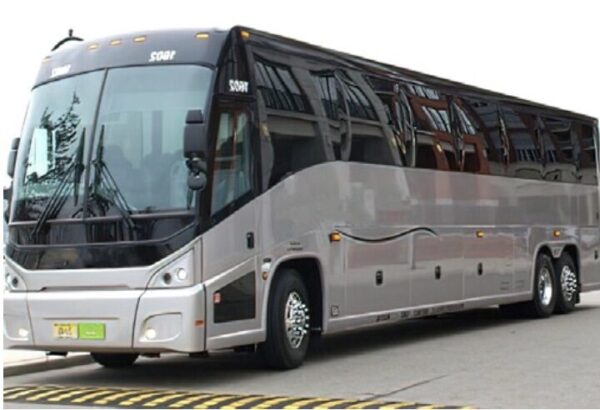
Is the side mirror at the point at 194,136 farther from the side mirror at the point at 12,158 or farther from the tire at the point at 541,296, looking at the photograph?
the tire at the point at 541,296

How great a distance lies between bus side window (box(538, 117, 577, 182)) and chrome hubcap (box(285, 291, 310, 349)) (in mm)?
8376

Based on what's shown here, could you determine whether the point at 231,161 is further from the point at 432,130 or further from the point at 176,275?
the point at 432,130

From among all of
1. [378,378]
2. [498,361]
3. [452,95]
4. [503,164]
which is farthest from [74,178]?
[503,164]

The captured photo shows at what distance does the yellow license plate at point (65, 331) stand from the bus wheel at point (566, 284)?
34.9 ft

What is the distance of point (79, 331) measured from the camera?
10203 millimetres

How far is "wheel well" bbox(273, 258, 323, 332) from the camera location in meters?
11.9

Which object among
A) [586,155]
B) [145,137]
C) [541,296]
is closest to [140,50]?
[145,137]

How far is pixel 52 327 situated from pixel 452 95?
7851 mm

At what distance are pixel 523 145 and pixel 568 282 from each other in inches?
105

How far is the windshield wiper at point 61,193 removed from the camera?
10.5 meters

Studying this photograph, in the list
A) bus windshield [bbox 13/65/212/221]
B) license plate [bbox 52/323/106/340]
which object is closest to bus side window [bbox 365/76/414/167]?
bus windshield [bbox 13/65/212/221]

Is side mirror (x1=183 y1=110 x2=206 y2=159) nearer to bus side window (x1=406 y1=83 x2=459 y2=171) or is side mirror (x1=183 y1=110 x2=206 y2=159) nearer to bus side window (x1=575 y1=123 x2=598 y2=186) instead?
bus side window (x1=406 y1=83 x2=459 y2=171)

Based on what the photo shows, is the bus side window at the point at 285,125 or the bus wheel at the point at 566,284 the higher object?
the bus side window at the point at 285,125

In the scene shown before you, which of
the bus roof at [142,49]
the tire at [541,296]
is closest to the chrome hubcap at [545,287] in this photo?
the tire at [541,296]
